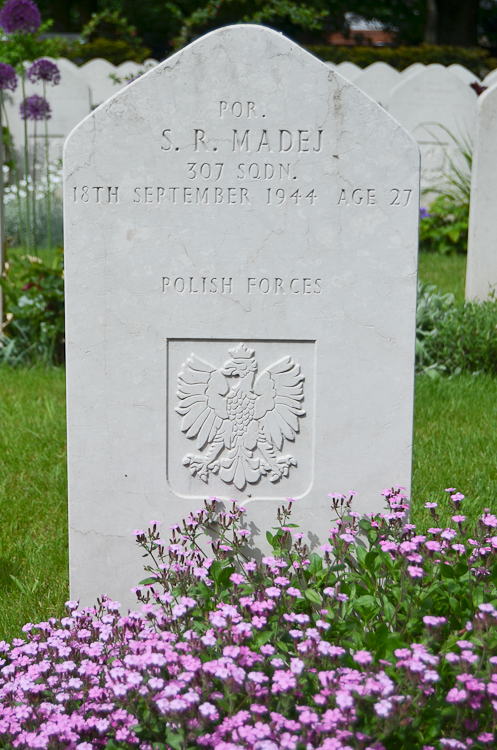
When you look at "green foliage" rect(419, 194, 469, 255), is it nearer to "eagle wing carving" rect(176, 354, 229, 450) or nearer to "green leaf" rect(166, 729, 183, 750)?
"eagle wing carving" rect(176, 354, 229, 450)

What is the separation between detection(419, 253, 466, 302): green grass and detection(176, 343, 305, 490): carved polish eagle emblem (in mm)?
4392

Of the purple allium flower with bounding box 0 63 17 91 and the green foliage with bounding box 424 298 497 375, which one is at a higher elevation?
the purple allium flower with bounding box 0 63 17 91

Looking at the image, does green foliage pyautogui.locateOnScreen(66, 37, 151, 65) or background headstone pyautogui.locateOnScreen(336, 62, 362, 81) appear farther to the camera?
green foliage pyautogui.locateOnScreen(66, 37, 151, 65)

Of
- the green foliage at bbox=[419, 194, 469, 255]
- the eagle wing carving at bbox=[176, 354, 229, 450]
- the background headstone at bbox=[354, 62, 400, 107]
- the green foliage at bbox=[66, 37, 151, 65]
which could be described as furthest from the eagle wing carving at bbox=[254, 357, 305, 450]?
the green foliage at bbox=[66, 37, 151, 65]

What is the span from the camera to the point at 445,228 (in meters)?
9.03

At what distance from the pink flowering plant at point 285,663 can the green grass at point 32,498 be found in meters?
0.34

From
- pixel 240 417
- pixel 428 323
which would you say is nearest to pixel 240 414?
pixel 240 417

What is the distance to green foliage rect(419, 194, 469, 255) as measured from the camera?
8.91m

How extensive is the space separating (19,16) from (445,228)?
223 inches

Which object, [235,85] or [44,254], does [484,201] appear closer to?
[235,85]

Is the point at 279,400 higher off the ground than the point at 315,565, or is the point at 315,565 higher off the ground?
the point at 279,400

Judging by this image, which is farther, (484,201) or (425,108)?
(425,108)

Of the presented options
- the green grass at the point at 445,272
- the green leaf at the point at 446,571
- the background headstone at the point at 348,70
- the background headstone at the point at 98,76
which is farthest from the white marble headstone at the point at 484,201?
the background headstone at the point at 98,76

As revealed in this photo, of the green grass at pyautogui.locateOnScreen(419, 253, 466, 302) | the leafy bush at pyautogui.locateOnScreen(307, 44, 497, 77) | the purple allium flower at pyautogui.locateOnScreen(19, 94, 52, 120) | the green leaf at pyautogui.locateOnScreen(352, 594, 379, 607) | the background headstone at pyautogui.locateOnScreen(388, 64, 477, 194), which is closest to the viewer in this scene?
the green leaf at pyautogui.locateOnScreen(352, 594, 379, 607)
